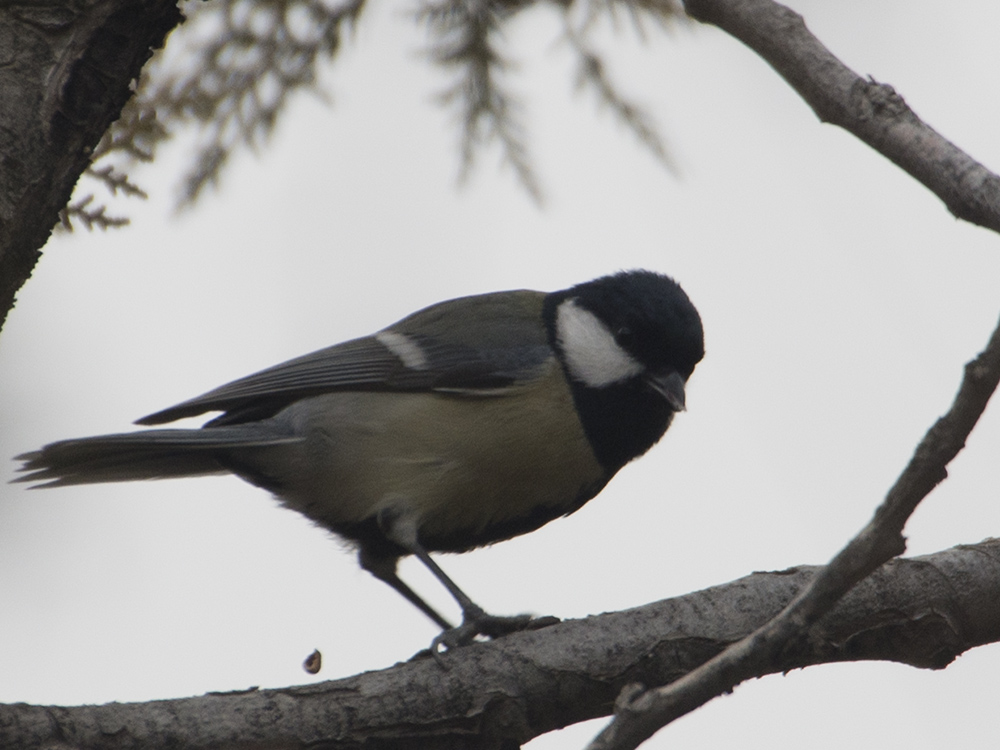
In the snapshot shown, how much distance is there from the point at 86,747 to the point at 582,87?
282cm

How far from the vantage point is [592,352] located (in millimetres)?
3711

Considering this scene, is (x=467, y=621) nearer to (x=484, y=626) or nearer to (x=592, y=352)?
(x=484, y=626)

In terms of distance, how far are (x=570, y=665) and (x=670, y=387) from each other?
113 centimetres

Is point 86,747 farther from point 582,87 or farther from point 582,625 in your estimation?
point 582,87

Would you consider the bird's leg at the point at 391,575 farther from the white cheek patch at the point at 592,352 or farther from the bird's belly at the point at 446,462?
the white cheek patch at the point at 592,352

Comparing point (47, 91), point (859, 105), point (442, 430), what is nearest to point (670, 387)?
point (442, 430)

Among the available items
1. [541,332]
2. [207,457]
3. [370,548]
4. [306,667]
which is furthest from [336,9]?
[306,667]

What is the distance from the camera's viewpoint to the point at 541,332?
384cm

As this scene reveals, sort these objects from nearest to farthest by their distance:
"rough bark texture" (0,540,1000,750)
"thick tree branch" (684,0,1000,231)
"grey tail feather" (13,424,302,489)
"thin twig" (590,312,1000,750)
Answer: "thin twig" (590,312,1000,750), "thick tree branch" (684,0,1000,231), "rough bark texture" (0,540,1000,750), "grey tail feather" (13,424,302,489)

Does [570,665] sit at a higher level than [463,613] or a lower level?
lower

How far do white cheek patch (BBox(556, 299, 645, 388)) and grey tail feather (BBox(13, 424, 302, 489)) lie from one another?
93 centimetres

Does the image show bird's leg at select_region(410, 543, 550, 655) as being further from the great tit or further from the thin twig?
the thin twig

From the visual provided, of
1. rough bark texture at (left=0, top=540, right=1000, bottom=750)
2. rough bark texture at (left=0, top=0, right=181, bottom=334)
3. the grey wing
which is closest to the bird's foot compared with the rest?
rough bark texture at (left=0, top=540, right=1000, bottom=750)

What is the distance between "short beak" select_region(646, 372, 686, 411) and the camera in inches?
139
